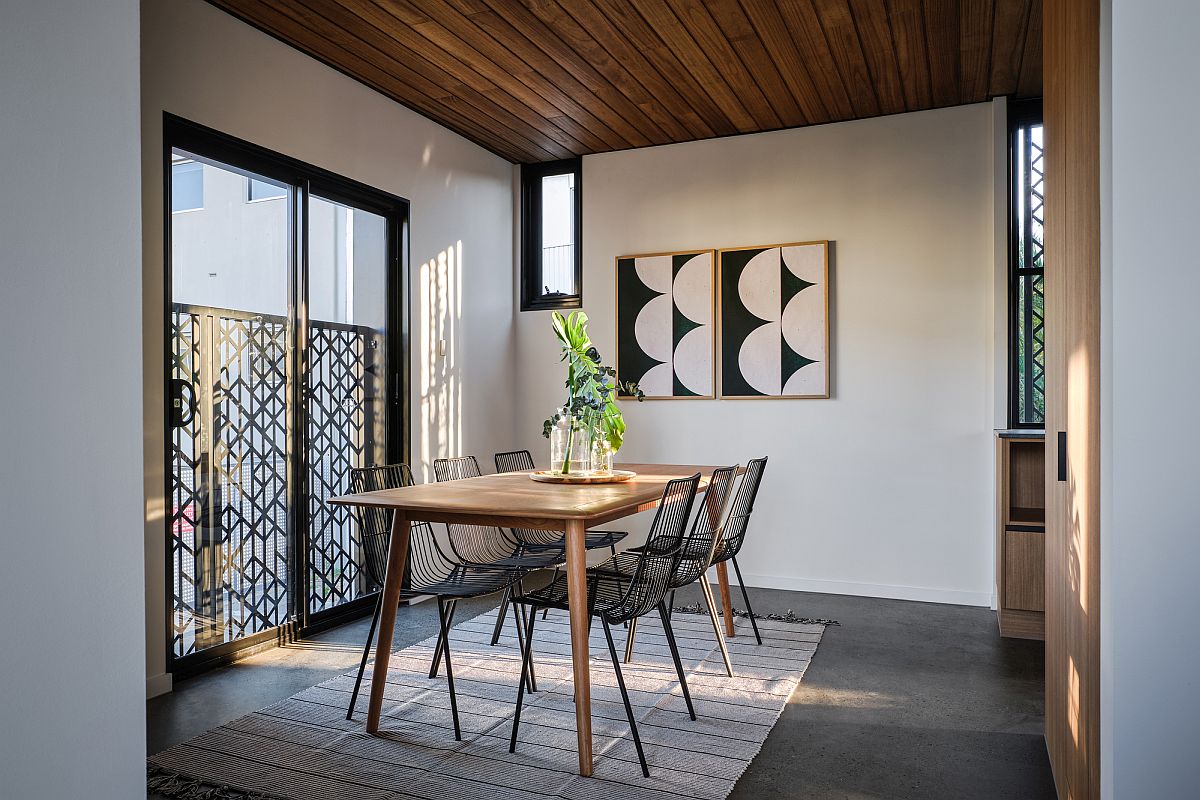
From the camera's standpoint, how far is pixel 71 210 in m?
1.43

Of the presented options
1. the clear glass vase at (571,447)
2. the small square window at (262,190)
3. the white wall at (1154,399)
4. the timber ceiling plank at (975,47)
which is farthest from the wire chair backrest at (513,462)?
the white wall at (1154,399)

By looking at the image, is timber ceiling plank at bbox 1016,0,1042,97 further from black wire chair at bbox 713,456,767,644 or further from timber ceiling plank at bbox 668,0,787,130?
black wire chair at bbox 713,456,767,644

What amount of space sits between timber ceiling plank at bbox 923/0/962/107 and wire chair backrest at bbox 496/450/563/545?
2.80 metres

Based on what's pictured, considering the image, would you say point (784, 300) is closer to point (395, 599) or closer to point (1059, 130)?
point (1059, 130)

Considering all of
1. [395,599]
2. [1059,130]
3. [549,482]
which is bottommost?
[395,599]

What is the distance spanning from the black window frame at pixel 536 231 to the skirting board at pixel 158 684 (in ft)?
10.7

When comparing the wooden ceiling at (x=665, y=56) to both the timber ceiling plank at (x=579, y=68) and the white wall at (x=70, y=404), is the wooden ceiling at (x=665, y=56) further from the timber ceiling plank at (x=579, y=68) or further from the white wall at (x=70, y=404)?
the white wall at (x=70, y=404)

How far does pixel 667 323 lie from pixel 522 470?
59.2 inches

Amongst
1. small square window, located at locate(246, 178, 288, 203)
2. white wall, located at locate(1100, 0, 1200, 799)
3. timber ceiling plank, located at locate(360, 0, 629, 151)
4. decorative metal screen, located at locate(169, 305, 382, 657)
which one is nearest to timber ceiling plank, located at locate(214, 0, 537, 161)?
timber ceiling plank, located at locate(360, 0, 629, 151)

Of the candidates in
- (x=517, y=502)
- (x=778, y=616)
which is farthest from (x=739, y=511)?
(x=517, y=502)

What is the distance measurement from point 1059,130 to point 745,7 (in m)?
1.69

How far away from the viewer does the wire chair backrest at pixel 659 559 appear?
2.67 metres

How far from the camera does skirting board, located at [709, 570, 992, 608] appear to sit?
15.1 feet

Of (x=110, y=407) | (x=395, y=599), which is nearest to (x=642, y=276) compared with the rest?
(x=395, y=599)
